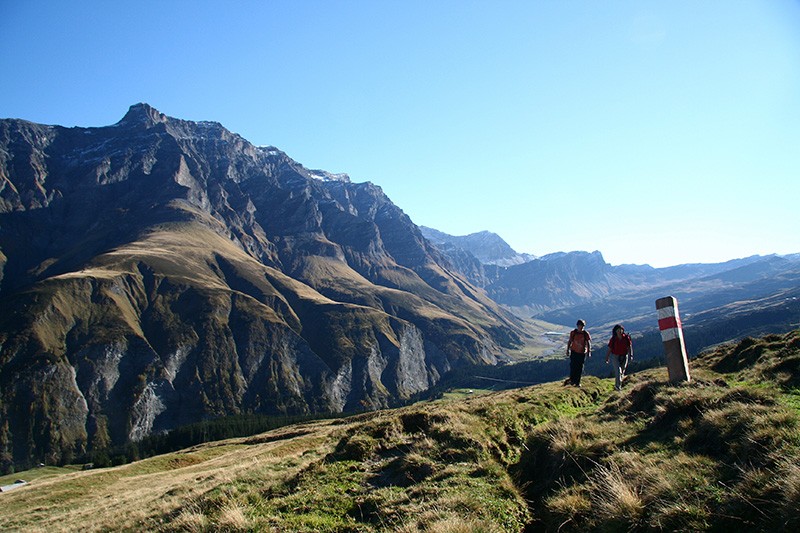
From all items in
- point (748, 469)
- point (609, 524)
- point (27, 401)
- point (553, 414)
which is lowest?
point (27, 401)

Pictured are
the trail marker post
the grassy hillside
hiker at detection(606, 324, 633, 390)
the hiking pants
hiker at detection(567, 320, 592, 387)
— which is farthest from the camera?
hiker at detection(567, 320, 592, 387)

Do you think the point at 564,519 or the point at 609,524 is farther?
the point at 564,519

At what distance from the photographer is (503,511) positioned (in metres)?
8.74

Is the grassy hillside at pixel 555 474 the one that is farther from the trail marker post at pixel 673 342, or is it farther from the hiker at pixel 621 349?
the hiker at pixel 621 349

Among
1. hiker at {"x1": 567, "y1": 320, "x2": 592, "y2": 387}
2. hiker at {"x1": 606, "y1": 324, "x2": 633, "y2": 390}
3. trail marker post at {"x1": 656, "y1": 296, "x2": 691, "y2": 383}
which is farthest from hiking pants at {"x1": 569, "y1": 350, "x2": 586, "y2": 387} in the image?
trail marker post at {"x1": 656, "y1": 296, "x2": 691, "y2": 383}

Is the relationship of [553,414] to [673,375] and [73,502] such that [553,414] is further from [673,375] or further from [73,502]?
[73,502]

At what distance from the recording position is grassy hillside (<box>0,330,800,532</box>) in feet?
22.9

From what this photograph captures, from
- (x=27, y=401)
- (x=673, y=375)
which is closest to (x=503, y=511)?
(x=673, y=375)

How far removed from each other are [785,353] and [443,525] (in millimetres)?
18970

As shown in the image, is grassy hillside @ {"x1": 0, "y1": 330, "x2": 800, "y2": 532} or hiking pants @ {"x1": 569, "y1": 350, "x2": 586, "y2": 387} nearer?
grassy hillside @ {"x1": 0, "y1": 330, "x2": 800, "y2": 532}

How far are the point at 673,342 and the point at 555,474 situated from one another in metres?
9.09

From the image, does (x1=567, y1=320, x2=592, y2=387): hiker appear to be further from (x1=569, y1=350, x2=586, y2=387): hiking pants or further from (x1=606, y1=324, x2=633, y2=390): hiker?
(x1=606, y1=324, x2=633, y2=390): hiker

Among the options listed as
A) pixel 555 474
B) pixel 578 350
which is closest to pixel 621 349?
pixel 578 350

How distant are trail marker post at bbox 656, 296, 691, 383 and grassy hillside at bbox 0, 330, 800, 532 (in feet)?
3.65
